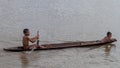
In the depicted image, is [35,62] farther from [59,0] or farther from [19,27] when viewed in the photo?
[59,0]

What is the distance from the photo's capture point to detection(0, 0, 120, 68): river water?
1071 cm

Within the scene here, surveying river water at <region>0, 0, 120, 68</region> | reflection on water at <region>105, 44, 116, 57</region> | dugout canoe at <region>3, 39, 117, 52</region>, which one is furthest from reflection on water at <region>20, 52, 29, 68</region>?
reflection on water at <region>105, 44, 116, 57</region>

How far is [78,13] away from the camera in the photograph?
59.8ft

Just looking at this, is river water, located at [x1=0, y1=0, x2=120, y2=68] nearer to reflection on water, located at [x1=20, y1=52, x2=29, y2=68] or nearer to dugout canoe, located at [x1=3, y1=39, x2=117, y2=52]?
reflection on water, located at [x1=20, y1=52, x2=29, y2=68]

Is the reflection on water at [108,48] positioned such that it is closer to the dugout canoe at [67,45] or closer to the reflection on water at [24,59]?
the dugout canoe at [67,45]

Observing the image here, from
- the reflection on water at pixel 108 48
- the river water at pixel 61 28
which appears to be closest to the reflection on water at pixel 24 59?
the river water at pixel 61 28

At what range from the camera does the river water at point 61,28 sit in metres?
10.7

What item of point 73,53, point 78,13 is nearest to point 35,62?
point 73,53

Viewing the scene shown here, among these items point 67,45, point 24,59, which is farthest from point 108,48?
point 24,59

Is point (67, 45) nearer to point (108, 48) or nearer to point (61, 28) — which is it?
point (108, 48)

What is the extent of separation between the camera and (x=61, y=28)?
48.5 feet

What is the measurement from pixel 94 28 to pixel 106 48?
2.74 m

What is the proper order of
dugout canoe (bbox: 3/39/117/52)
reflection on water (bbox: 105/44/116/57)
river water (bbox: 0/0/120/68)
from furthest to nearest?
reflection on water (bbox: 105/44/116/57), dugout canoe (bbox: 3/39/117/52), river water (bbox: 0/0/120/68)

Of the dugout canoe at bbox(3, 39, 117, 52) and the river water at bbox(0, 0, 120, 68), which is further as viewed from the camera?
the dugout canoe at bbox(3, 39, 117, 52)
